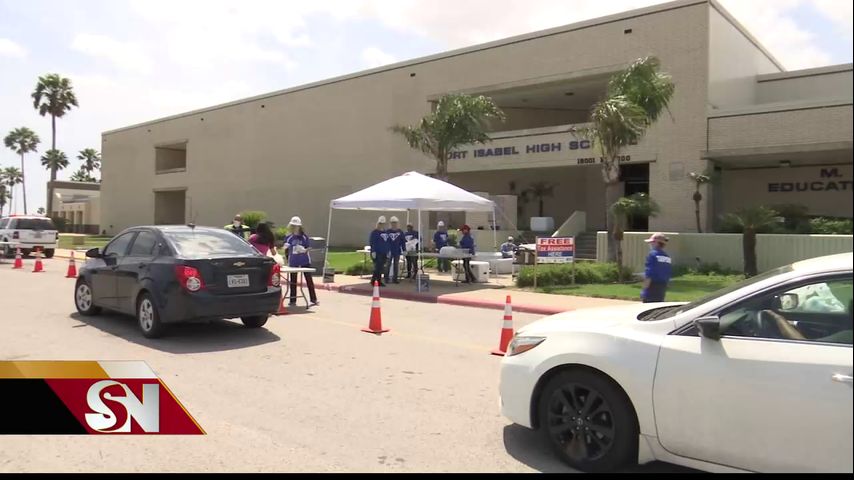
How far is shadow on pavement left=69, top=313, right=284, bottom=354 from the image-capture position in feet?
26.2

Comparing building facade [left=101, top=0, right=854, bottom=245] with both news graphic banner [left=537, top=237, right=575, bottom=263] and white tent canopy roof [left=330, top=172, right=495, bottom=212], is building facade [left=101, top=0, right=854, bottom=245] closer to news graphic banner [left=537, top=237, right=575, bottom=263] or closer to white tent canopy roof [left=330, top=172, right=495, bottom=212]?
news graphic banner [left=537, top=237, right=575, bottom=263]

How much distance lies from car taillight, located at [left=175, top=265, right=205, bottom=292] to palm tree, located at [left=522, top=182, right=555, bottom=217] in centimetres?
2586

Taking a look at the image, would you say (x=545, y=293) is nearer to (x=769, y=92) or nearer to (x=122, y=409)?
(x=122, y=409)

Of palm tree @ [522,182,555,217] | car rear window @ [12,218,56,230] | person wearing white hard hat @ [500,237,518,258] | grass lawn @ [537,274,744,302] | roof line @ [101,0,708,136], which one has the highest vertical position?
roof line @ [101,0,708,136]

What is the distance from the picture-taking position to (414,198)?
580 inches

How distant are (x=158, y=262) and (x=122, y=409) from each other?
3678mm

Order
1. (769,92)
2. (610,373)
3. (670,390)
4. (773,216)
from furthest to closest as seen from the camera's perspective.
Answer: (769,92), (773,216), (610,373), (670,390)

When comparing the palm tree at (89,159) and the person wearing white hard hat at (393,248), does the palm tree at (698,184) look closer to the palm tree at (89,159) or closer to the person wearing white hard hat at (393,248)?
the person wearing white hard hat at (393,248)

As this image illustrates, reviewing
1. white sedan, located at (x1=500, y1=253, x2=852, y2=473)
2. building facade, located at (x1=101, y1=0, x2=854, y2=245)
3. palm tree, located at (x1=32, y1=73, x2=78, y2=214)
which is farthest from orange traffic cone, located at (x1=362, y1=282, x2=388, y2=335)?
palm tree, located at (x1=32, y1=73, x2=78, y2=214)

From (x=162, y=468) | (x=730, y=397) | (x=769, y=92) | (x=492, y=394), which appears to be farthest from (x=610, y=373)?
(x=769, y=92)

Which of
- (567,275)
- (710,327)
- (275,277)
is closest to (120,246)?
(275,277)

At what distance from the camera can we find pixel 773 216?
1686 cm

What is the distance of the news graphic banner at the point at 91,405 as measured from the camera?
15.9 feet

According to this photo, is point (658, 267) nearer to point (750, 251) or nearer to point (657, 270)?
point (657, 270)
